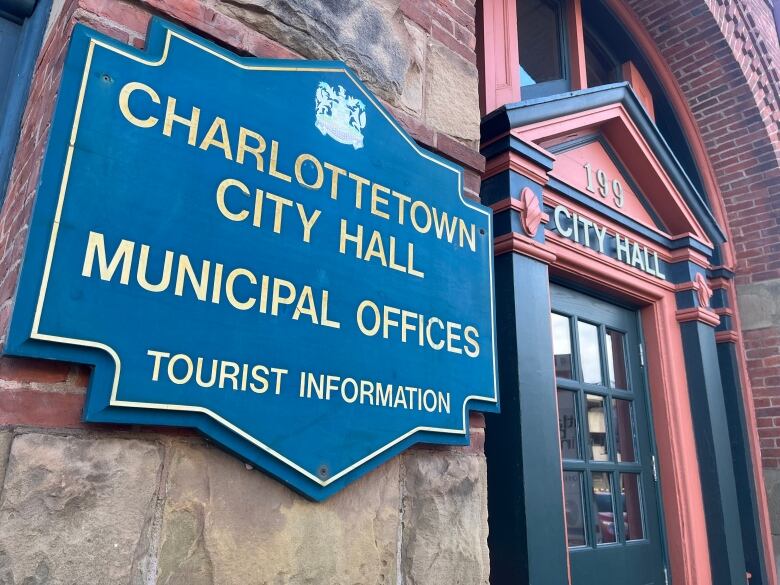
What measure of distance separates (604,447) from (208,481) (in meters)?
2.77

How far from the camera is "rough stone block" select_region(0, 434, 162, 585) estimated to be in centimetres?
100

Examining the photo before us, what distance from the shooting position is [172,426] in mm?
1206

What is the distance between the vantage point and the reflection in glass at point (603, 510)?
3201 millimetres

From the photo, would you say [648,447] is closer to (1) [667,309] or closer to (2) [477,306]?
(1) [667,309]

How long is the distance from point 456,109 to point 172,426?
4.83 feet

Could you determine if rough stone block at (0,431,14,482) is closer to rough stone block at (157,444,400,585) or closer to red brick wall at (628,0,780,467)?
rough stone block at (157,444,400,585)

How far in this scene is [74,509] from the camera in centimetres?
106

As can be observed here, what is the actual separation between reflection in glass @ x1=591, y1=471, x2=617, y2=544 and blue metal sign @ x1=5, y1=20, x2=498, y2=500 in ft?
5.87

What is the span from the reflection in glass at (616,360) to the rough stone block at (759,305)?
1.99 metres

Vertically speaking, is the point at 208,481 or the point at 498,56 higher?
the point at 498,56

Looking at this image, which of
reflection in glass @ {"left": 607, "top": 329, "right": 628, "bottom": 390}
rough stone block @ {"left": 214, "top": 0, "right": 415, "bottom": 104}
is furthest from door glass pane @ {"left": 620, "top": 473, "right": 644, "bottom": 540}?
rough stone block @ {"left": 214, "top": 0, "right": 415, "bottom": 104}

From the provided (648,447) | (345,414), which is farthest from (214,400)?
(648,447)

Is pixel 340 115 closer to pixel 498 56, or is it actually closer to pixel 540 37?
pixel 498 56

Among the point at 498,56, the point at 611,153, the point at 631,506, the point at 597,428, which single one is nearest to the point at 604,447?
the point at 597,428
